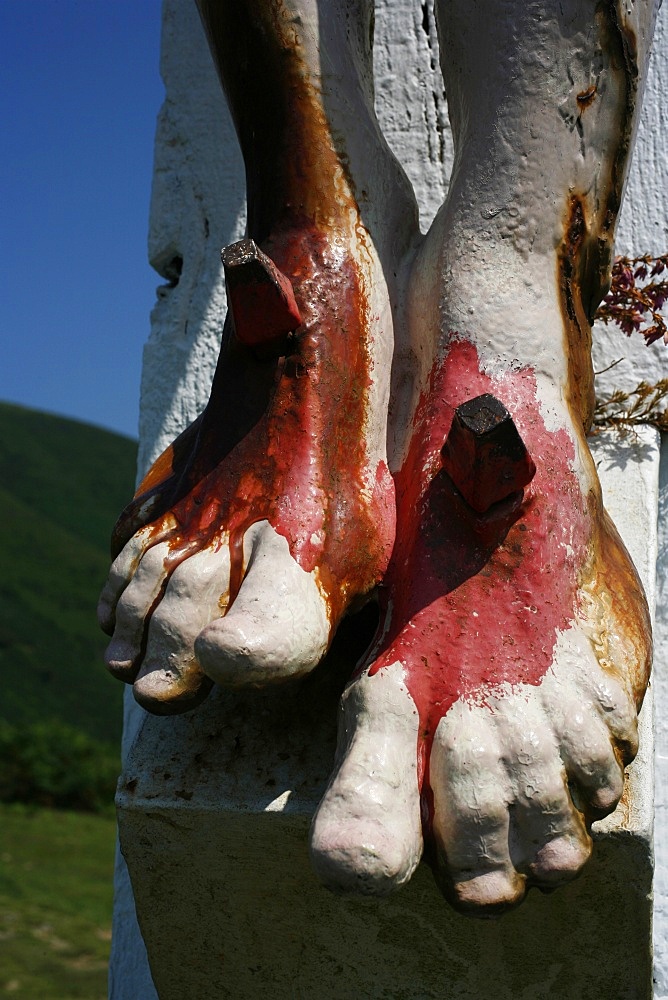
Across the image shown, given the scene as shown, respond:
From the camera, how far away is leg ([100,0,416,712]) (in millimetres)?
713

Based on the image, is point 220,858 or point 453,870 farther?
point 220,858

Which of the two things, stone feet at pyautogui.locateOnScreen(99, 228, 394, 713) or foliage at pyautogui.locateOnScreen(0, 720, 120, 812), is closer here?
stone feet at pyautogui.locateOnScreen(99, 228, 394, 713)

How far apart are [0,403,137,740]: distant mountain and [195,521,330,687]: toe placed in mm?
7451

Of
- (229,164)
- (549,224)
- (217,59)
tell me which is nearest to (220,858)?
(549,224)

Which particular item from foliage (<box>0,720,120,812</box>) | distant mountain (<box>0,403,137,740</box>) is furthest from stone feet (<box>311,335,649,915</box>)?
distant mountain (<box>0,403,137,740</box>)

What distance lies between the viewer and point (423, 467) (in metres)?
0.75

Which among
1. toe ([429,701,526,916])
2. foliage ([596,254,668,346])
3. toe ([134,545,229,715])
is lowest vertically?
toe ([429,701,526,916])

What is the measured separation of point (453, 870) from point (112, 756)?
5.15 meters

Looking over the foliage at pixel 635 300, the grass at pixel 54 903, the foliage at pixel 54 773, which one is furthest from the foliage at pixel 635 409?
the foliage at pixel 54 773

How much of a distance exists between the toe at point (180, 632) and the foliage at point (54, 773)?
4581 mm

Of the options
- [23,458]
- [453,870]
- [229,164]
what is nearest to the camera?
[453,870]

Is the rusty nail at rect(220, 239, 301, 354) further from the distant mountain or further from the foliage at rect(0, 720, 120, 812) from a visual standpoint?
the distant mountain

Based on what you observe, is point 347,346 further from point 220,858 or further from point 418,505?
point 220,858

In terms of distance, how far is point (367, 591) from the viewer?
2.51ft
